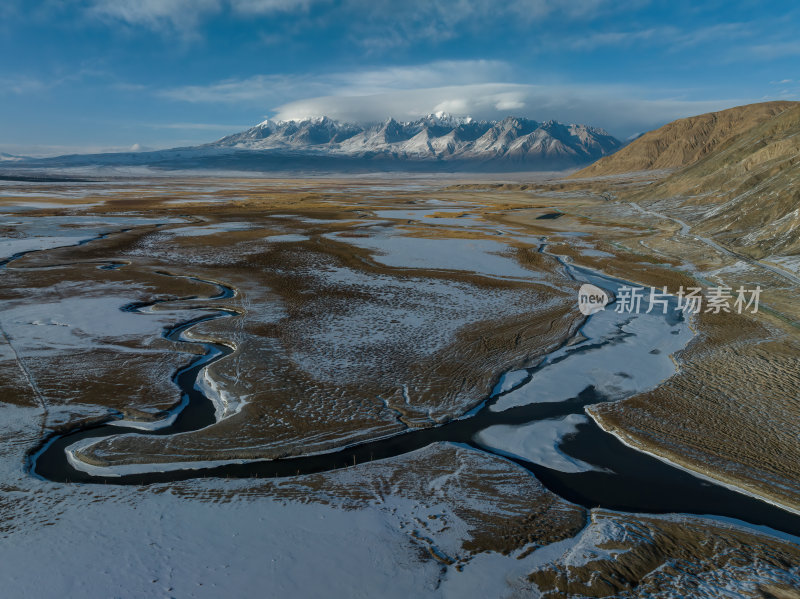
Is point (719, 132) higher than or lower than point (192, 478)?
higher

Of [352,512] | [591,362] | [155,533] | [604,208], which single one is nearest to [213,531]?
[155,533]

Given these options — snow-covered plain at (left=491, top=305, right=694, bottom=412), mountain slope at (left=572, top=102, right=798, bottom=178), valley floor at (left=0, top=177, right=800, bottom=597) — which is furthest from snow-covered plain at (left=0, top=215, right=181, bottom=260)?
mountain slope at (left=572, top=102, right=798, bottom=178)

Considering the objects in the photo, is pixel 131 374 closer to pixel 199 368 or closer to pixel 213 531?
pixel 199 368

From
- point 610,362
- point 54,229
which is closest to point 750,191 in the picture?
point 610,362

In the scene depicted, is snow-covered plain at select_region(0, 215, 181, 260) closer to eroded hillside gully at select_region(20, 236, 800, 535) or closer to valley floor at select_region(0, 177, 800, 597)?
valley floor at select_region(0, 177, 800, 597)

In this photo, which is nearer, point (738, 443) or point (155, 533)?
point (155, 533)

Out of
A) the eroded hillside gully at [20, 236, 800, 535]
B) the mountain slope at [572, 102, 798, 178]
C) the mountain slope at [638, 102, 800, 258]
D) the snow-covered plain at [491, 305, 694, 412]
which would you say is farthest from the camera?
the mountain slope at [572, 102, 798, 178]
